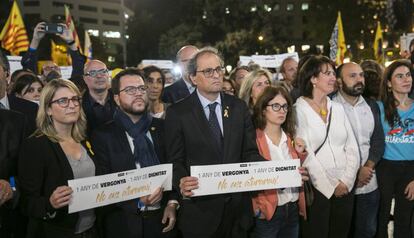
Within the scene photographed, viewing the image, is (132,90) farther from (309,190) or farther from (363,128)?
(363,128)

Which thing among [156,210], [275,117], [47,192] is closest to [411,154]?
[275,117]

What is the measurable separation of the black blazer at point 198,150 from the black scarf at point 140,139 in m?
0.18

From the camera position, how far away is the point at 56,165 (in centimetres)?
379

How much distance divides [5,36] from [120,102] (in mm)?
10794

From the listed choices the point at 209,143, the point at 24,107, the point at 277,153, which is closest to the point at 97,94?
the point at 24,107

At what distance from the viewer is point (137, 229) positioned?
402 cm

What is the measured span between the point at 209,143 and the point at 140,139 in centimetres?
66

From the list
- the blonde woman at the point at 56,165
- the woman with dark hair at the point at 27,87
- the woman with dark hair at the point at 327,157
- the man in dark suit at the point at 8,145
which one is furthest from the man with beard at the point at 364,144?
the woman with dark hair at the point at 27,87

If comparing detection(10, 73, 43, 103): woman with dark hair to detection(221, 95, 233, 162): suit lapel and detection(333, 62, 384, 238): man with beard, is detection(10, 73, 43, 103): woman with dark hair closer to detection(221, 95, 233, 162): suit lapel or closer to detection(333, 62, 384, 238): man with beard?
detection(221, 95, 233, 162): suit lapel

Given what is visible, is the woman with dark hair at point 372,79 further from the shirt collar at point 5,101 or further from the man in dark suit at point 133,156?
the shirt collar at point 5,101

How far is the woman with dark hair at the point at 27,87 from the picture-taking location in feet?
21.0

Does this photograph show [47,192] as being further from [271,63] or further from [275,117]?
[271,63]

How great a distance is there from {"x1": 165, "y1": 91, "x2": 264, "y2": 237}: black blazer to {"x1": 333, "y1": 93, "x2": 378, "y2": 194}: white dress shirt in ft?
6.00

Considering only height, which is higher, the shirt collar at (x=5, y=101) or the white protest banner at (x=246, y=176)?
the shirt collar at (x=5, y=101)
